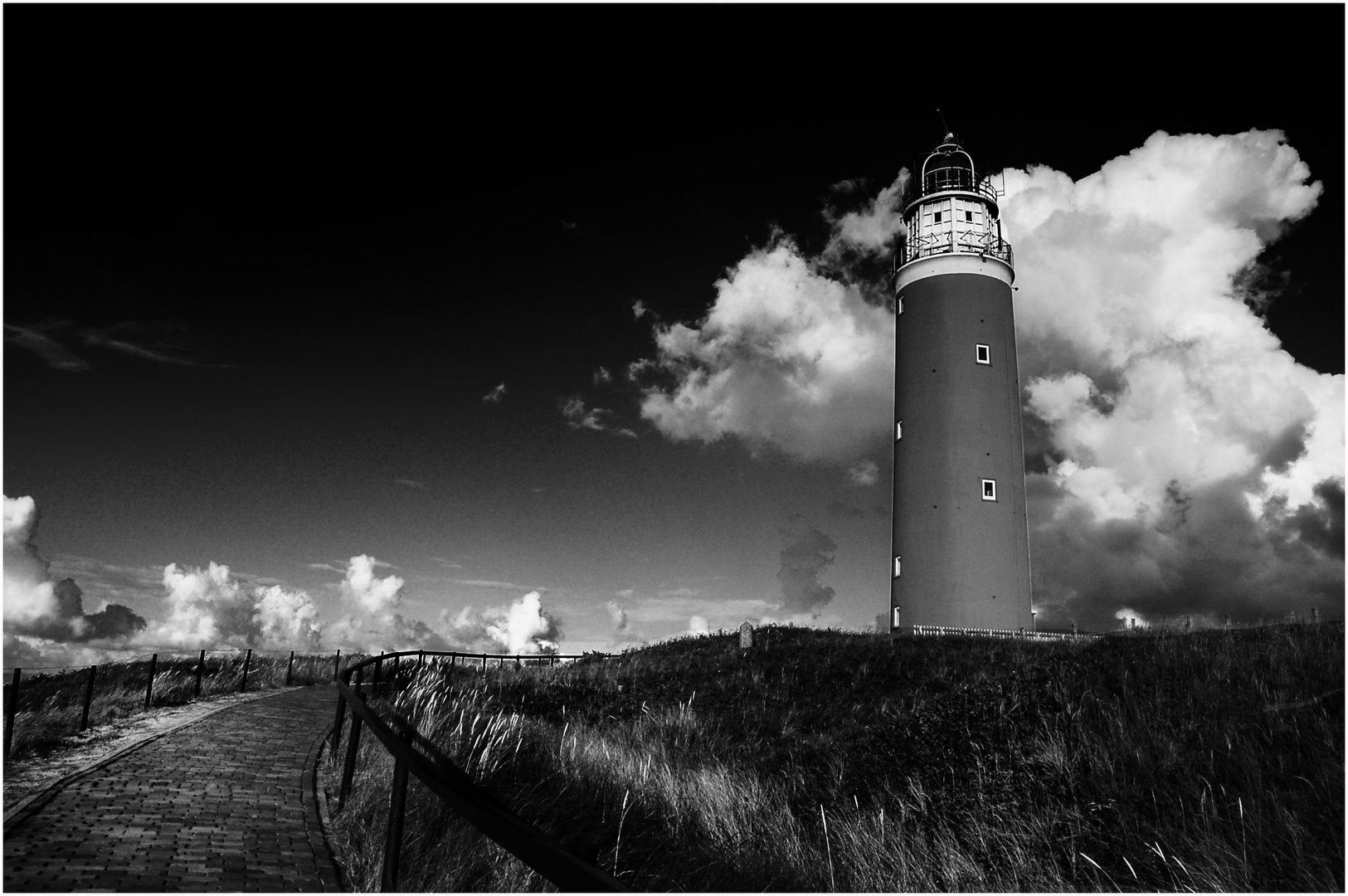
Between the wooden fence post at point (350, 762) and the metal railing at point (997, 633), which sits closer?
the wooden fence post at point (350, 762)

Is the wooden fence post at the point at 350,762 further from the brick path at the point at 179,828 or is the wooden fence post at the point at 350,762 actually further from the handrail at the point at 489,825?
the handrail at the point at 489,825

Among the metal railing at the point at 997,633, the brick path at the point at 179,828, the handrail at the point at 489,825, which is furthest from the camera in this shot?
the metal railing at the point at 997,633

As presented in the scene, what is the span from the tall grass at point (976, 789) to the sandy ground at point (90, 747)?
3225 millimetres

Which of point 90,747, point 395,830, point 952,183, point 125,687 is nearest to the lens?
point 395,830

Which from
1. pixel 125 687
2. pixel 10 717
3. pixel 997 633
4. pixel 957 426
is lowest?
pixel 125 687

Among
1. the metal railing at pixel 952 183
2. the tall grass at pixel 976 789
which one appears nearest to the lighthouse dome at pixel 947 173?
the metal railing at pixel 952 183

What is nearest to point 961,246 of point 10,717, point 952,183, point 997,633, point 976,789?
point 952,183

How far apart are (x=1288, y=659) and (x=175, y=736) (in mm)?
15752

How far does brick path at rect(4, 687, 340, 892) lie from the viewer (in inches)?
229

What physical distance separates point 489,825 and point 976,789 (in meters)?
7.55

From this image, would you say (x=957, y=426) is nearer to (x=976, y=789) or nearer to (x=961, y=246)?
(x=961, y=246)

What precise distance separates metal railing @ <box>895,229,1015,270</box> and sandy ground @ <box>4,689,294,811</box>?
2757cm

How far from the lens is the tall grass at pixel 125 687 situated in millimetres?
11734

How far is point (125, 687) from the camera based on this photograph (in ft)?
61.4
